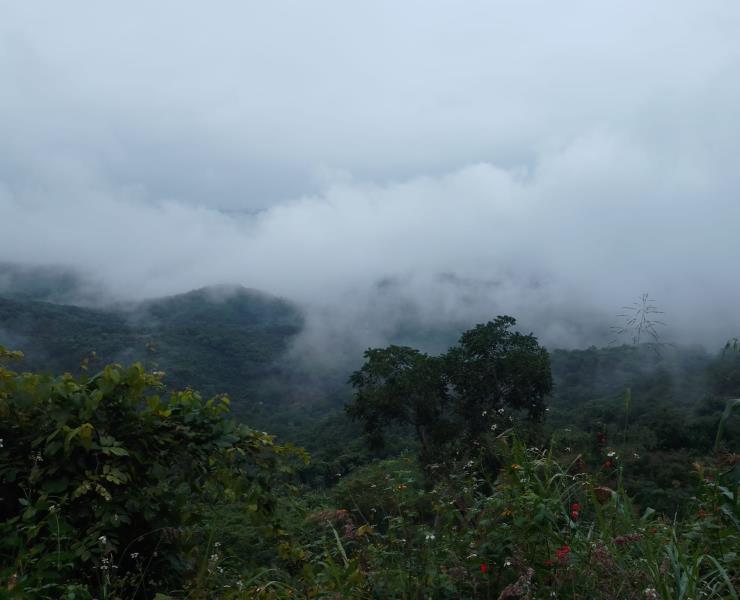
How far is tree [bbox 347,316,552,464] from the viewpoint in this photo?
1892 cm

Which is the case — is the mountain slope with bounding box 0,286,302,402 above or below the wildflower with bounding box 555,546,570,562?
below

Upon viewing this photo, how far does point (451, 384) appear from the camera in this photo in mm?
19984

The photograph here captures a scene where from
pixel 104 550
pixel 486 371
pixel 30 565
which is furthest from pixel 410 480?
pixel 486 371

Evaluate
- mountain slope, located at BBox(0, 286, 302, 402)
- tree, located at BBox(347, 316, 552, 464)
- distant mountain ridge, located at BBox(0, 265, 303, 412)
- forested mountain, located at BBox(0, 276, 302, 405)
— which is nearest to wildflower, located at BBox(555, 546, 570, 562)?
tree, located at BBox(347, 316, 552, 464)

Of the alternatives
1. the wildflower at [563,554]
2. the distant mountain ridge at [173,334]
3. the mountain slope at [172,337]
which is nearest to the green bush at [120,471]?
the wildflower at [563,554]

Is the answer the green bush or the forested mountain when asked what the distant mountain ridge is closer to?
the forested mountain

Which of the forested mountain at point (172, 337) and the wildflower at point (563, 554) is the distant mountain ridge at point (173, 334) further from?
the wildflower at point (563, 554)

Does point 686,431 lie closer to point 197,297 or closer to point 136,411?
point 136,411

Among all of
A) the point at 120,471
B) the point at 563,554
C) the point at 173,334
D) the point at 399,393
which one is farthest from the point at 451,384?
the point at 173,334

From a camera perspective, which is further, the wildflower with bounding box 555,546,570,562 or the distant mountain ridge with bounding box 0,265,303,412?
the distant mountain ridge with bounding box 0,265,303,412

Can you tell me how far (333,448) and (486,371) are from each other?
383 inches

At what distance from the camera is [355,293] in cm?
12275

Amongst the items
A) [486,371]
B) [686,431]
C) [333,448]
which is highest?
[486,371]

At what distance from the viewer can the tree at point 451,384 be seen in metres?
18.9
